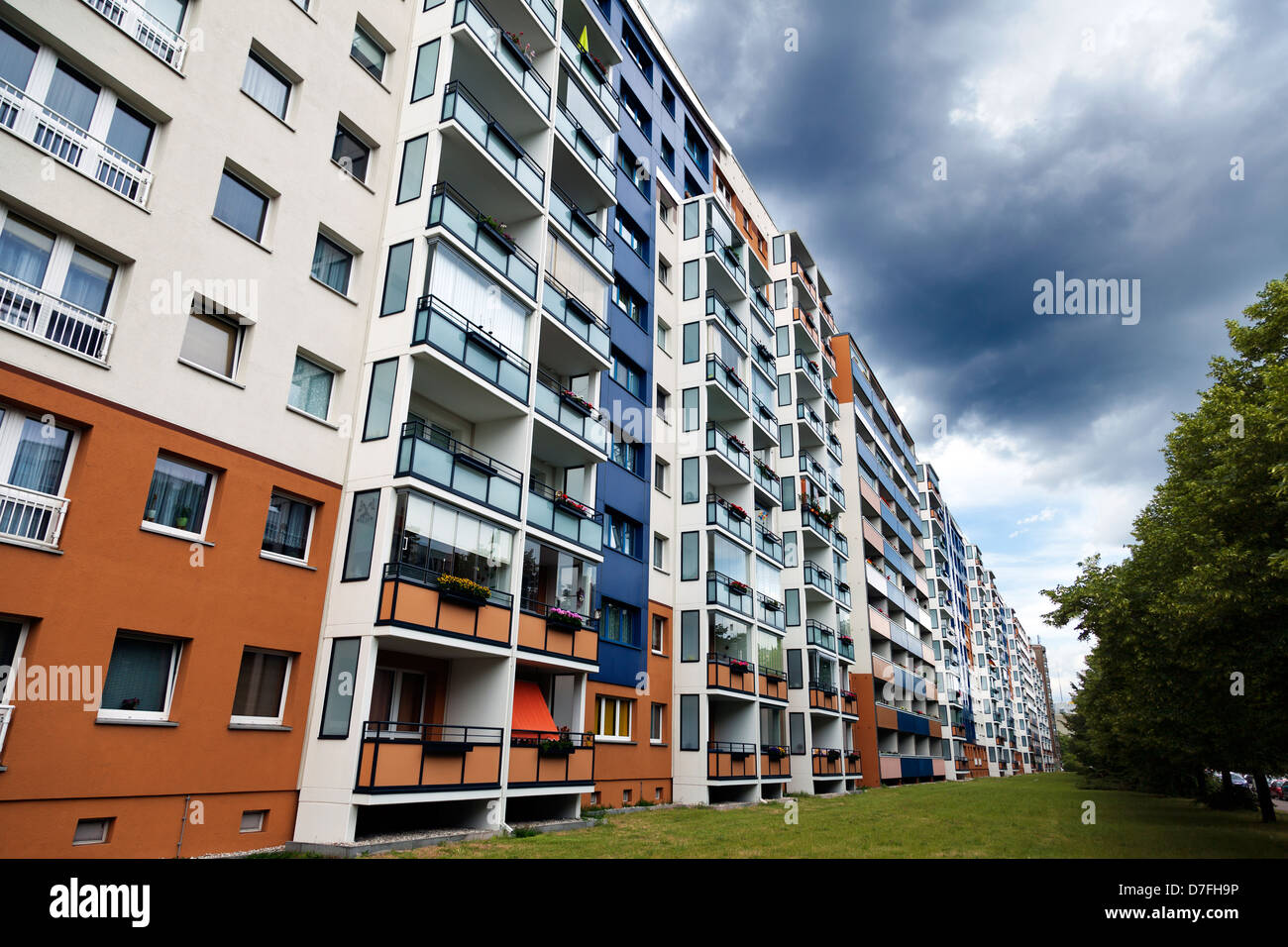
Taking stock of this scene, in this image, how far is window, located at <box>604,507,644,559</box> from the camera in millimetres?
27125

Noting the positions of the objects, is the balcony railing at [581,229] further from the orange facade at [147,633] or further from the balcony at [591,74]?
the orange facade at [147,633]

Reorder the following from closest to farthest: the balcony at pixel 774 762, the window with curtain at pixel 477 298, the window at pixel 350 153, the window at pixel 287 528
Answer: the window at pixel 287 528
the window with curtain at pixel 477 298
the window at pixel 350 153
the balcony at pixel 774 762

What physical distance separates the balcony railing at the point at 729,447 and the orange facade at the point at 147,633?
64.3ft

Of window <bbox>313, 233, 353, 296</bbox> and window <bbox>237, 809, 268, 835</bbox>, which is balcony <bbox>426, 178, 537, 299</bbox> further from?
window <bbox>237, 809, 268, 835</bbox>

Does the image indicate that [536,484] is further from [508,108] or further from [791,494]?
[791,494]

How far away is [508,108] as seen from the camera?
23.6m

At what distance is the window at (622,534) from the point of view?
27125 millimetres

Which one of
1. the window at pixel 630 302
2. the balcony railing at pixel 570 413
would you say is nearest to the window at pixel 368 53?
the balcony railing at pixel 570 413

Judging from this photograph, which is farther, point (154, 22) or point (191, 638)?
point (154, 22)

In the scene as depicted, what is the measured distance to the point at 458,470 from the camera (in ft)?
58.8

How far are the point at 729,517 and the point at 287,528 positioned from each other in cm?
2022

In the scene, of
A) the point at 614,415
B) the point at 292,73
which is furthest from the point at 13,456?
the point at 614,415

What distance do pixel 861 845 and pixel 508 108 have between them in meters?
21.9
